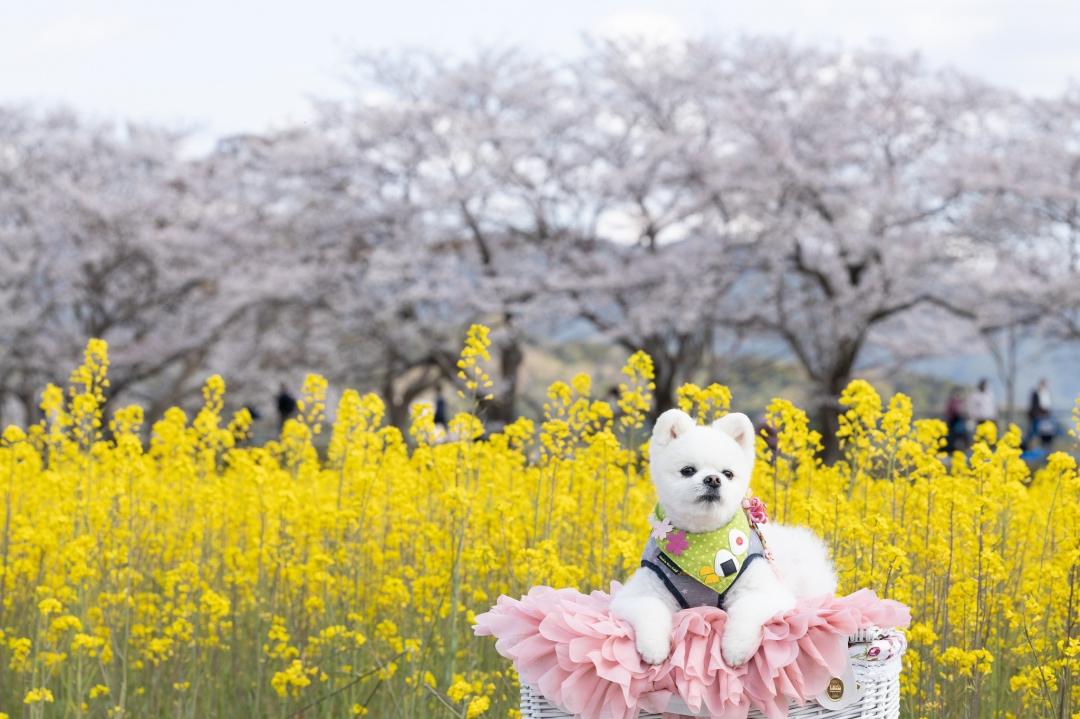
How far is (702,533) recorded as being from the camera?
3.04 meters

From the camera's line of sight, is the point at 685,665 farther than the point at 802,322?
No

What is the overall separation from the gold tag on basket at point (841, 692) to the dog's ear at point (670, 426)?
2.36 feet

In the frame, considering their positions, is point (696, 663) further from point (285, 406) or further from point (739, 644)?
point (285, 406)

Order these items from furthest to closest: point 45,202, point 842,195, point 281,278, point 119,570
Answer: point 45,202 < point 281,278 < point 842,195 < point 119,570

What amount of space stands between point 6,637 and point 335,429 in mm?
1678

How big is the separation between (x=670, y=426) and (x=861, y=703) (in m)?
0.81

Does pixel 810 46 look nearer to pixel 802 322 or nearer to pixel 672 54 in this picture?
pixel 672 54

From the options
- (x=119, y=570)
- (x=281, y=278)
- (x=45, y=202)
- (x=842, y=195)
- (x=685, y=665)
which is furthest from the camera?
(x=45, y=202)

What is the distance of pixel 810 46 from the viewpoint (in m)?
21.7

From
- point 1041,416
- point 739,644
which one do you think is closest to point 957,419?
point 1041,416

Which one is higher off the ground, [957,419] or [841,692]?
[957,419]

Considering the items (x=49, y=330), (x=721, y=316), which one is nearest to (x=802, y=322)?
(x=721, y=316)

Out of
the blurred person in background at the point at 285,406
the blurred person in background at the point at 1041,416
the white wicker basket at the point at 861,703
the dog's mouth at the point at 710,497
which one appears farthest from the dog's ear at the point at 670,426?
the blurred person in background at the point at 285,406

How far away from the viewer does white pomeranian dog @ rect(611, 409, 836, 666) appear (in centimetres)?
296
